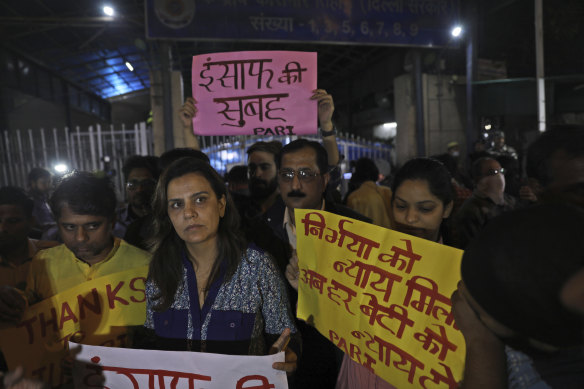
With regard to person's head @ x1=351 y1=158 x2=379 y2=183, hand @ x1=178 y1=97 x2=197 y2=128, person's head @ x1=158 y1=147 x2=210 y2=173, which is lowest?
person's head @ x1=351 y1=158 x2=379 y2=183

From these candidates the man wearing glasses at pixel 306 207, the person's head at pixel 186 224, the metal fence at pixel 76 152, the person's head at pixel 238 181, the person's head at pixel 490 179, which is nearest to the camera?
the person's head at pixel 186 224

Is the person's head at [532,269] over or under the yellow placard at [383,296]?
over

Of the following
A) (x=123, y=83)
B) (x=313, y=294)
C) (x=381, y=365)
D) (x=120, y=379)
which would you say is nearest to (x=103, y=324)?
(x=120, y=379)

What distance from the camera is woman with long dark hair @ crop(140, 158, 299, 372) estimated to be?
58.4 inches

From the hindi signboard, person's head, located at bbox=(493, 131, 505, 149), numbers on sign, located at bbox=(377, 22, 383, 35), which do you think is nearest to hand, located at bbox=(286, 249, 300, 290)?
person's head, located at bbox=(493, 131, 505, 149)

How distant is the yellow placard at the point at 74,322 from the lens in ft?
4.74

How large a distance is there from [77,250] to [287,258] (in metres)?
1.11

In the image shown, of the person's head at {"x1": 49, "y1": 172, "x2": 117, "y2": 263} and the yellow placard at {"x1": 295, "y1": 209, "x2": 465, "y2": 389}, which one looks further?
the person's head at {"x1": 49, "y1": 172, "x2": 117, "y2": 263}

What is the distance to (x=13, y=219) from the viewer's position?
2105 millimetres

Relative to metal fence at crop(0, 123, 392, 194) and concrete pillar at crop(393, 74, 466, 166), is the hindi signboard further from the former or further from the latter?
concrete pillar at crop(393, 74, 466, 166)

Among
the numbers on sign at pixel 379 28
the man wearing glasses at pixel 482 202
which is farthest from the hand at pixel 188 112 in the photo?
the numbers on sign at pixel 379 28

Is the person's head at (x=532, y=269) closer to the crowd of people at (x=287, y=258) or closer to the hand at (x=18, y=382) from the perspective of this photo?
the crowd of people at (x=287, y=258)

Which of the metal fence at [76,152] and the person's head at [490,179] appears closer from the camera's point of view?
the person's head at [490,179]

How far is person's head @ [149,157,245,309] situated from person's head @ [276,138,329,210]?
51 centimetres
